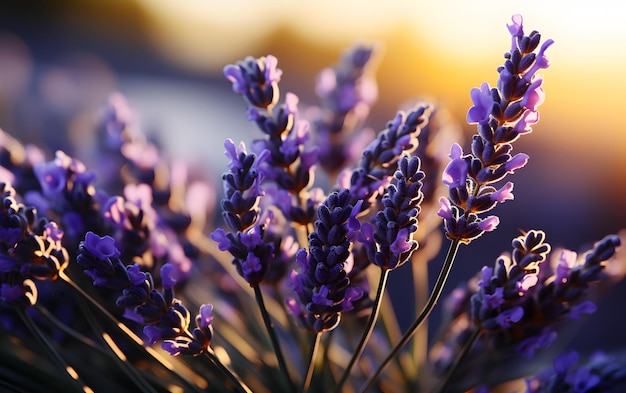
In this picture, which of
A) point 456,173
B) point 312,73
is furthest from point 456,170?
point 312,73

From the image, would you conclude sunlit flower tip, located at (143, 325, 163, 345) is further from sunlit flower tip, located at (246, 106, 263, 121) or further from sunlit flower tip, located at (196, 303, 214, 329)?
sunlit flower tip, located at (246, 106, 263, 121)

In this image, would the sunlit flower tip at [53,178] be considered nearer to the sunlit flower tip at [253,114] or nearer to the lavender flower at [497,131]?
the sunlit flower tip at [253,114]

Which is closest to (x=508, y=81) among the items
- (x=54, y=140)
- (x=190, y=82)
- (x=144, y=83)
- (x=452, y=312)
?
(x=452, y=312)

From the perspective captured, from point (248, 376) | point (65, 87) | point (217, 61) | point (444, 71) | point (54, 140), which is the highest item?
point (217, 61)

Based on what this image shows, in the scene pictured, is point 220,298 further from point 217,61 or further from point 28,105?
point 217,61

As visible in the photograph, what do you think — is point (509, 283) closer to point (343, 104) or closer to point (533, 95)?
point (533, 95)

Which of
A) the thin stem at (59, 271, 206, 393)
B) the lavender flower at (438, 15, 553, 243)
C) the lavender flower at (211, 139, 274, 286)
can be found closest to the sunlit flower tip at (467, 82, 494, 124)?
the lavender flower at (438, 15, 553, 243)
